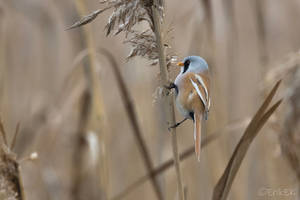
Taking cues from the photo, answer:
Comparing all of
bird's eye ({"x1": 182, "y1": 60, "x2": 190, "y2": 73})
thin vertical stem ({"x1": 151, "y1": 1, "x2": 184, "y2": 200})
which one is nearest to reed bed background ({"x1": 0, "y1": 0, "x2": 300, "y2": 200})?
bird's eye ({"x1": 182, "y1": 60, "x2": 190, "y2": 73})

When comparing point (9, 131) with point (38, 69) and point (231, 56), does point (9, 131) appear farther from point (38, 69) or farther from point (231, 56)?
point (231, 56)

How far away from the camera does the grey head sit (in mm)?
773

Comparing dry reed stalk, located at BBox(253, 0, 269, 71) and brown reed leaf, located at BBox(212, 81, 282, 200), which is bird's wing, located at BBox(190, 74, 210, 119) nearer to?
brown reed leaf, located at BBox(212, 81, 282, 200)

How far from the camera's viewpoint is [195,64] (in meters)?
0.77

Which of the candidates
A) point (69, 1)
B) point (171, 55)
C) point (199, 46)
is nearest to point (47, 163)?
point (69, 1)

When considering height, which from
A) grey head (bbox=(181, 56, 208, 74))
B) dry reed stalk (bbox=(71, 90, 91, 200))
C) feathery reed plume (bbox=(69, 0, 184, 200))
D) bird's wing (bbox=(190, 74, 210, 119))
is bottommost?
dry reed stalk (bbox=(71, 90, 91, 200))

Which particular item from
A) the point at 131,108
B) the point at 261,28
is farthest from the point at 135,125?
the point at 261,28

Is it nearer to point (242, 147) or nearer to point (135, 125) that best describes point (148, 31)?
point (242, 147)

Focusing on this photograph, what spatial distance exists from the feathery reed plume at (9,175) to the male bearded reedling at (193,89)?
306mm

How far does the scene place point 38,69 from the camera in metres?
2.25

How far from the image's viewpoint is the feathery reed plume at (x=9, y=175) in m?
0.72

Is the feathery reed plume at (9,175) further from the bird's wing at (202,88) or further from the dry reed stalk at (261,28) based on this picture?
the dry reed stalk at (261,28)

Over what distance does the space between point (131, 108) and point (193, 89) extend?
43 cm

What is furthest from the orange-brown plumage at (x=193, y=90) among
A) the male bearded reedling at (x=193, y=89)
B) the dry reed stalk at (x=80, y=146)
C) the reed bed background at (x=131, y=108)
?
Result: the dry reed stalk at (x=80, y=146)
